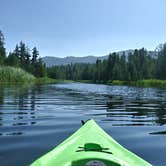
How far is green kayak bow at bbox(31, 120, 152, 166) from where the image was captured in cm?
482

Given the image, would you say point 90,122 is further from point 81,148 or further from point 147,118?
point 147,118

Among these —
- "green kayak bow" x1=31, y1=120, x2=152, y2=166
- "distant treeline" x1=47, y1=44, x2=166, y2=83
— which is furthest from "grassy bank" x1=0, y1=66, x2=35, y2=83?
"distant treeline" x1=47, y1=44, x2=166, y2=83

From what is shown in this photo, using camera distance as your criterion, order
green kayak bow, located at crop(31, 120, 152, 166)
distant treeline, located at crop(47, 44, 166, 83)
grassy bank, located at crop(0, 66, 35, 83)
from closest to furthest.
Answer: green kayak bow, located at crop(31, 120, 152, 166) < grassy bank, located at crop(0, 66, 35, 83) < distant treeline, located at crop(47, 44, 166, 83)

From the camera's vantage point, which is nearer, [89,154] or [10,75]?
[89,154]

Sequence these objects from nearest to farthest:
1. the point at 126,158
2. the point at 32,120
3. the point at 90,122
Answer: the point at 126,158 < the point at 90,122 < the point at 32,120

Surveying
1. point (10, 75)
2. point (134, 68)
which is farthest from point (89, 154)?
point (134, 68)

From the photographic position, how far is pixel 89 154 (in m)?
5.02

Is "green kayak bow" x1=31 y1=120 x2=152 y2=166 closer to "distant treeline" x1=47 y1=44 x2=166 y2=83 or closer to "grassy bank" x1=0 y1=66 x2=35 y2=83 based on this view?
"grassy bank" x1=0 y1=66 x2=35 y2=83

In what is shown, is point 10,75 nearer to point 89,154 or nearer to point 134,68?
point 89,154

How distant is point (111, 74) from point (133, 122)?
4374 inches

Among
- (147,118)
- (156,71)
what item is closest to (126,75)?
(156,71)

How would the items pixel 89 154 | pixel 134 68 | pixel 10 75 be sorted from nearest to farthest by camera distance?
pixel 89 154, pixel 10 75, pixel 134 68

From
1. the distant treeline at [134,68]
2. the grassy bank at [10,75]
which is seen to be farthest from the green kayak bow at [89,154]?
the distant treeline at [134,68]

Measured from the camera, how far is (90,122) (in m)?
8.20
